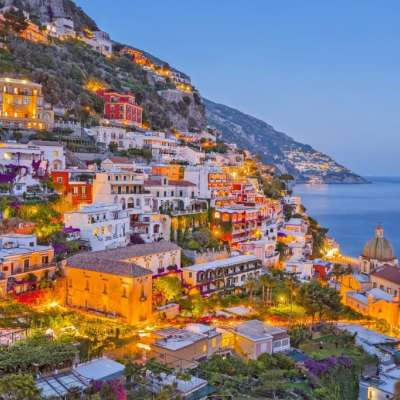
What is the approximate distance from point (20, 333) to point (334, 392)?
1283 cm

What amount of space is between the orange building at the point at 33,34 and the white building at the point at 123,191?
131 ft

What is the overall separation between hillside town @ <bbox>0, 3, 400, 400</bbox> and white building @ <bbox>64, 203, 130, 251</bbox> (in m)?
0.09

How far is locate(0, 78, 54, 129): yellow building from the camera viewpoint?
152 feet

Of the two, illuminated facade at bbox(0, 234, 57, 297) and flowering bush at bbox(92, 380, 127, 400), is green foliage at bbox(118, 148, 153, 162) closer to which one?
illuminated facade at bbox(0, 234, 57, 297)

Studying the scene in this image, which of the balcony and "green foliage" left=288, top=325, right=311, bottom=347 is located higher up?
the balcony

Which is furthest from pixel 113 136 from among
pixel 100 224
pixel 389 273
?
pixel 389 273

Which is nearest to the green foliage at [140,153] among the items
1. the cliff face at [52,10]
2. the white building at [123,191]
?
the white building at [123,191]

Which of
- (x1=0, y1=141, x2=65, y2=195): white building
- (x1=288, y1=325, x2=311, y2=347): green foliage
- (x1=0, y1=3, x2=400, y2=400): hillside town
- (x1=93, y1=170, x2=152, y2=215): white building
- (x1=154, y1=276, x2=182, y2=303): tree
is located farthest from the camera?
(x1=93, y1=170, x2=152, y2=215): white building

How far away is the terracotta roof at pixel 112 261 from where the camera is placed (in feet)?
87.5

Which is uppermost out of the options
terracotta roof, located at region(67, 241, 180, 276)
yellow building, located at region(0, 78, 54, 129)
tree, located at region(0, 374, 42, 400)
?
yellow building, located at region(0, 78, 54, 129)

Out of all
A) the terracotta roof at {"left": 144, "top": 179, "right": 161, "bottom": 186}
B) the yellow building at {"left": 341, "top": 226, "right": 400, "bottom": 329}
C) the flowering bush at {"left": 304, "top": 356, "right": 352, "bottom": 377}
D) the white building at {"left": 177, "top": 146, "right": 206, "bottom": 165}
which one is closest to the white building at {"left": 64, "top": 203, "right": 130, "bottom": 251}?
the terracotta roof at {"left": 144, "top": 179, "right": 161, "bottom": 186}

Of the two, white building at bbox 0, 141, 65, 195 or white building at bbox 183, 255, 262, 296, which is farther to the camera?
white building at bbox 0, 141, 65, 195

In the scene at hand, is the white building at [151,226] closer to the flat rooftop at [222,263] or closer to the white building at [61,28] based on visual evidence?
the flat rooftop at [222,263]

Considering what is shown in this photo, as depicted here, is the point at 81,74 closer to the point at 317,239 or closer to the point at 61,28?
the point at 61,28
